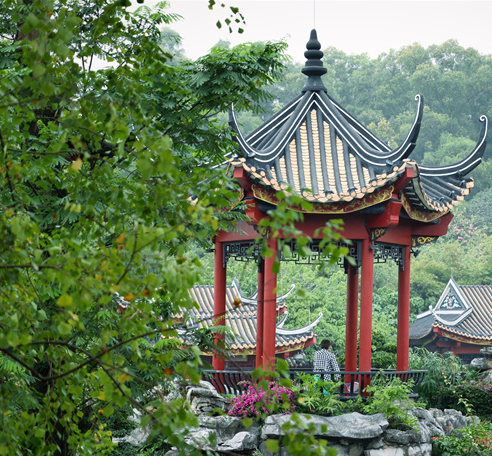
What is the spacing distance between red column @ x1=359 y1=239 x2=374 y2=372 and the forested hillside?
803 inches

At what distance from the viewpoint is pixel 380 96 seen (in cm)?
6562

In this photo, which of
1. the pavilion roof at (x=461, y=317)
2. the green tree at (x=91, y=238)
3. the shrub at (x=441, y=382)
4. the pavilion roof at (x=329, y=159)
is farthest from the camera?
the pavilion roof at (x=461, y=317)

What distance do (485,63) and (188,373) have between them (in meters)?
66.6

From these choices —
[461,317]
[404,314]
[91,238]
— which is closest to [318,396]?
[404,314]

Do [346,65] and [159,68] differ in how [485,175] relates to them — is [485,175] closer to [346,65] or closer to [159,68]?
[346,65]

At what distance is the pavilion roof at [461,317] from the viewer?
2455 centimetres

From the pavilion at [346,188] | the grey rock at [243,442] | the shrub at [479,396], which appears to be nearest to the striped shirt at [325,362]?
the pavilion at [346,188]

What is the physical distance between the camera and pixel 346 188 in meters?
9.21

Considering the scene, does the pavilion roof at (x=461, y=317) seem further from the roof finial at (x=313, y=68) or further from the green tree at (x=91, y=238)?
the green tree at (x=91, y=238)

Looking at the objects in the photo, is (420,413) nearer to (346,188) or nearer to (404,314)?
(404,314)

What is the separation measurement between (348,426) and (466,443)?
7.72 feet

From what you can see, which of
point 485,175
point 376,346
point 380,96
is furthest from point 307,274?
point 380,96

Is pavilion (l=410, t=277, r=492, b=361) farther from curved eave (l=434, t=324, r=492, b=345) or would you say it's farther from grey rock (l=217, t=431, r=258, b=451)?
grey rock (l=217, t=431, r=258, b=451)

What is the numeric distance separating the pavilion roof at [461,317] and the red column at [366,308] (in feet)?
52.3
